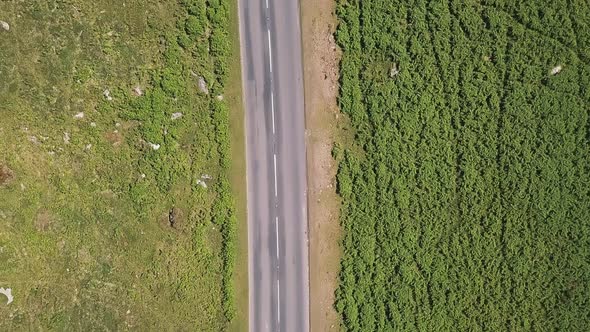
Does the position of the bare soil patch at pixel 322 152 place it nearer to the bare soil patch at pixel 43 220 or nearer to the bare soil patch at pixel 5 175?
the bare soil patch at pixel 43 220

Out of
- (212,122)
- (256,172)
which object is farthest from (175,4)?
(256,172)

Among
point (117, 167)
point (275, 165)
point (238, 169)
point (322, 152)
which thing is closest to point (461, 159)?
point (322, 152)

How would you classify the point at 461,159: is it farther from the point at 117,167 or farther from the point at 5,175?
the point at 5,175

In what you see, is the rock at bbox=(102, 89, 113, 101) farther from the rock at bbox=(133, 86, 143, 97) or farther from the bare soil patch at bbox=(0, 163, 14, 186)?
the bare soil patch at bbox=(0, 163, 14, 186)

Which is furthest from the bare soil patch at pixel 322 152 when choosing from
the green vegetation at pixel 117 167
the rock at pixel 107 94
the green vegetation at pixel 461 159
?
the rock at pixel 107 94

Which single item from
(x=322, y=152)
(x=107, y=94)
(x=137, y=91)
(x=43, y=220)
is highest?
(x=137, y=91)

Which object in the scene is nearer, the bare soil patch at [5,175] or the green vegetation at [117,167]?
the bare soil patch at [5,175]
